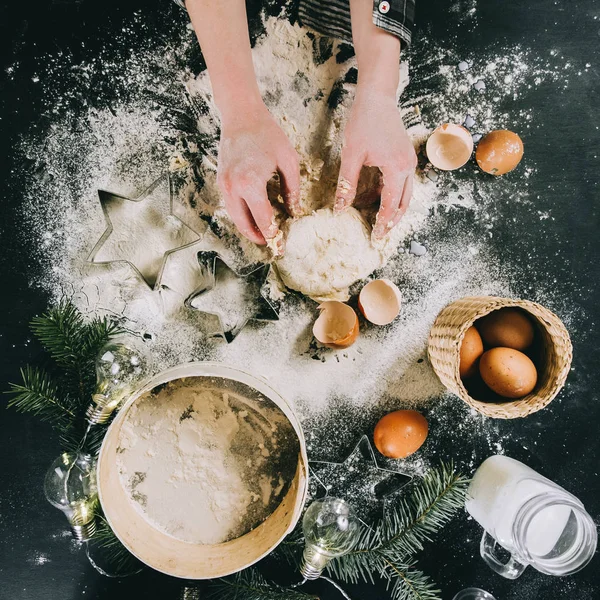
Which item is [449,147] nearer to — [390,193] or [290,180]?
[390,193]

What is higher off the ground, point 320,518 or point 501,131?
point 501,131

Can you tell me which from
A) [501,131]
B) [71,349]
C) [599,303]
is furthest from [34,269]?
[599,303]

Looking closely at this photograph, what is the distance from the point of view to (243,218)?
32.4 inches

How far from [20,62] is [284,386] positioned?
31.0 inches

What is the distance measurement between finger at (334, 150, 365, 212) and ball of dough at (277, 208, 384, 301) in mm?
40

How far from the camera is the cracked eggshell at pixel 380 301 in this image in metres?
0.88

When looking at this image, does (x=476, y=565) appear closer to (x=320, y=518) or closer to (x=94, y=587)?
(x=320, y=518)

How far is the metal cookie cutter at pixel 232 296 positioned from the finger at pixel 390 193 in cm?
22

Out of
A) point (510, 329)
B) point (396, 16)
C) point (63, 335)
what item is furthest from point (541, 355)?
point (63, 335)

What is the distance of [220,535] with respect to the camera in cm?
80

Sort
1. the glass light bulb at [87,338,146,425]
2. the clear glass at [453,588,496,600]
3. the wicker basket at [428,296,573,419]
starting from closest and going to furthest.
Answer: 1. the wicker basket at [428,296,573,419]
2. the glass light bulb at [87,338,146,425]
3. the clear glass at [453,588,496,600]

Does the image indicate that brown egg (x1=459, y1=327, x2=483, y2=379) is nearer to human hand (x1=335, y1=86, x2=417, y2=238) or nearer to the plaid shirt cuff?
human hand (x1=335, y1=86, x2=417, y2=238)

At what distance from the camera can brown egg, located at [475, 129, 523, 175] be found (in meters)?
0.87

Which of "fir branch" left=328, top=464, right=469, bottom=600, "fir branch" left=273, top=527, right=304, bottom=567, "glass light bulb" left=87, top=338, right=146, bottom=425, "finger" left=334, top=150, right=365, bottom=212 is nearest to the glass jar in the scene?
"fir branch" left=328, top=464, right=469, bottom=600
